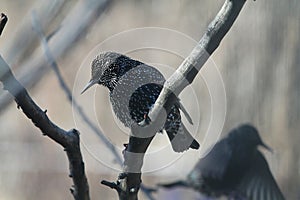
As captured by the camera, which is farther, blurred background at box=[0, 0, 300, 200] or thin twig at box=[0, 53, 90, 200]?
blurred background at box=[0, 0, 300, 200]

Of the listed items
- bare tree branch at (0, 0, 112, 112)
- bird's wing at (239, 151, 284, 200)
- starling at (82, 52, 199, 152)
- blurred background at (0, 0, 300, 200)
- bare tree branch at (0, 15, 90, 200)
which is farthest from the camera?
bird's wing at (239, 151, 284, 200)

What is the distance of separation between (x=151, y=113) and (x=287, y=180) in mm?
1106

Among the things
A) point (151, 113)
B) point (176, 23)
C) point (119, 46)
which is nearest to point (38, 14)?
point (151, 113)

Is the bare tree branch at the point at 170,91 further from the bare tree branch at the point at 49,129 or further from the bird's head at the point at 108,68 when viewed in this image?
the bird's head at the point at 108,68

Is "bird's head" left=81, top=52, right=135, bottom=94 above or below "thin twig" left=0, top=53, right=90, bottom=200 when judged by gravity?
above

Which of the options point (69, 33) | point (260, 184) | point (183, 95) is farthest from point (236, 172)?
point (69, 33)

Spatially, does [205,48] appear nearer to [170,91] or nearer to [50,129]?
[170,91]

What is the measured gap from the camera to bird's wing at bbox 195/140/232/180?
2.04 metres

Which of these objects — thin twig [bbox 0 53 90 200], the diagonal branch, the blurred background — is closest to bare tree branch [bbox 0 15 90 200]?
thin twig [bbox 0 53 90 200]

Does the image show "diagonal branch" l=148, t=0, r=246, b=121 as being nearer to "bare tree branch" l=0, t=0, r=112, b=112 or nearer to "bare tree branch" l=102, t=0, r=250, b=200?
"bare tree branch" l=102, t=0, r=250, b=200

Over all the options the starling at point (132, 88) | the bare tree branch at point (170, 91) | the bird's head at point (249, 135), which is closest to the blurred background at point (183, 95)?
the bird's head at point (249, 135)

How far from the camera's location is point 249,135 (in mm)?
2023

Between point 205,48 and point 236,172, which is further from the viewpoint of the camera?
point 236,172

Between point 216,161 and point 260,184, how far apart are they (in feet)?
0.55
